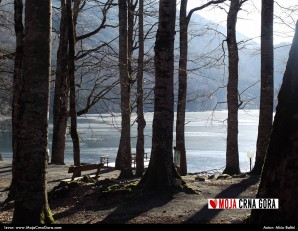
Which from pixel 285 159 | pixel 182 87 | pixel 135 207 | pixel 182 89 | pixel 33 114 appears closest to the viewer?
pixel 285 159

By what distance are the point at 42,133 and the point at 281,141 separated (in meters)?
3.71

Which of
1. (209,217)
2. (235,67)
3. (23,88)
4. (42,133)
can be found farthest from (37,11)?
(235,67)

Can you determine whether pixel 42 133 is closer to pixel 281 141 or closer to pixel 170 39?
pixel 281 141

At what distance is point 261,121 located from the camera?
12977mm

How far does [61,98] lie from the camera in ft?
71.6

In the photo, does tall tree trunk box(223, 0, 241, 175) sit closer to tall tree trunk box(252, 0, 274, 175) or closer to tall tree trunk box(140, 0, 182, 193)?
tall tree trunk box(252, 0, 274, 175)

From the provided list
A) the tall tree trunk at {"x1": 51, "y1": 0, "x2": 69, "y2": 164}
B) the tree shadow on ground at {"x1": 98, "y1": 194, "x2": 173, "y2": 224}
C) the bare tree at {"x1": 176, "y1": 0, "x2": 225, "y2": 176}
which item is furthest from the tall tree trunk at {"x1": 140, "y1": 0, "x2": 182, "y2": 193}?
the tall tree trunk at {"x1": 51, "y1": 0, "x2": 69, "y2": 164}

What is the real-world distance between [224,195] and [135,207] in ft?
7.74

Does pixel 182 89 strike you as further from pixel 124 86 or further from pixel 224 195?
pixel 224 195

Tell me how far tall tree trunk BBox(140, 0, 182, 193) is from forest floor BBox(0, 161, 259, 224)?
0.53 metres

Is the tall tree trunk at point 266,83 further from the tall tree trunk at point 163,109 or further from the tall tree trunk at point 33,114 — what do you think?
the tall tree trunk at point 33,114

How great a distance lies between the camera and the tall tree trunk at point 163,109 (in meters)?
9.48

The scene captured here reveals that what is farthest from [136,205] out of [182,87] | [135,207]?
[182,87]

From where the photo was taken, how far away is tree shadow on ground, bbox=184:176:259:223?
734cm
